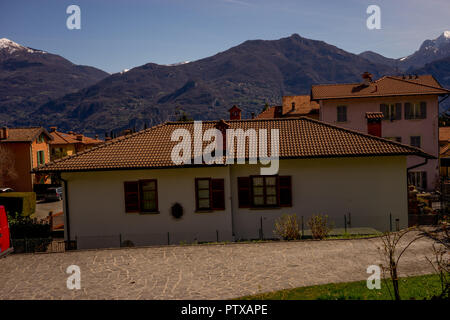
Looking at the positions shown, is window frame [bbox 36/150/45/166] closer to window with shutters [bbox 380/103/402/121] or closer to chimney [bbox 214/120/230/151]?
chimney [bbox 214/120/230/151]

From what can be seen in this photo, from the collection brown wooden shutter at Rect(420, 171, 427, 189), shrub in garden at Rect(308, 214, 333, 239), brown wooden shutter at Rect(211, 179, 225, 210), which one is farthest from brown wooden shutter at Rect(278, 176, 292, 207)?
brown wooden shutter at Rect(420, 171, 427, 189)

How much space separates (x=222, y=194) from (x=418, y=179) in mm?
27152

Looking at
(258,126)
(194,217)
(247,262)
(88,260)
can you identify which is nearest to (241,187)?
(194,217)

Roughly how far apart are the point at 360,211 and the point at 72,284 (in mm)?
12960

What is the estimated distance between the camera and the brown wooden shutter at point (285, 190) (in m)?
18.6

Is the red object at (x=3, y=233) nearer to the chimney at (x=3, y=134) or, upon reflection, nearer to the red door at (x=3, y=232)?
the red door at (x=3, y=232)

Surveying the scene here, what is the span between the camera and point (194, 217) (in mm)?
18500

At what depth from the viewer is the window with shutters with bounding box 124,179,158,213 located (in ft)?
61.2

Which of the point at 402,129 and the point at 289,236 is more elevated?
the point at 402,129

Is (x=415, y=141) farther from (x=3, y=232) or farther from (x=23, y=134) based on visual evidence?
(x=23, y=134)

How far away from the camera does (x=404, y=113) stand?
126 feet

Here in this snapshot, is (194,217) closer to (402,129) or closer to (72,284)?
(72,284)

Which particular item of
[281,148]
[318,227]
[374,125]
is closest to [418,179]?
[374,125]

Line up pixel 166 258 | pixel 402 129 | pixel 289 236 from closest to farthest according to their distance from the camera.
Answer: pixel 166 258 < pixel 289 236 < pixel 402 129
